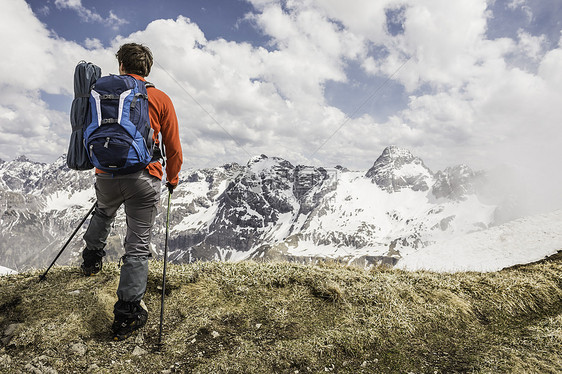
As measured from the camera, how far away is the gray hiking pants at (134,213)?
4961 millimetres

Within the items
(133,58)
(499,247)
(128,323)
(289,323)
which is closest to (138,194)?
(128,323)

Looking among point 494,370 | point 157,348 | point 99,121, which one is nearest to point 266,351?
point 157,348

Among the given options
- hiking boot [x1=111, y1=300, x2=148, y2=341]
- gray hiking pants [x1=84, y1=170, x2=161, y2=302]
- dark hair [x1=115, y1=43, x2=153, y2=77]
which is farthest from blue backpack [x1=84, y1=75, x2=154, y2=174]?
hiking boot [x1=111, y1=300, x2=148, y2=341]

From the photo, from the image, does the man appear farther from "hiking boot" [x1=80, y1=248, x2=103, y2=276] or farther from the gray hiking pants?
"hiking boot" [x1=80, y1=248, x2=103, y2=276]

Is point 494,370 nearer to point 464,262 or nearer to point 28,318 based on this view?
point 28,318

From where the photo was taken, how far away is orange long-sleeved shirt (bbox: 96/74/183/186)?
5.20 meters

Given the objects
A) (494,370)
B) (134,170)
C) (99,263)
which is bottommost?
(494,370)

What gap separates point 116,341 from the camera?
4.64 meters


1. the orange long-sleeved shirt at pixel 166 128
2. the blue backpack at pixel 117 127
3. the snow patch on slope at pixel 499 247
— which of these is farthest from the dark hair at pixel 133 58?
the snow patch on slope at pixel 499 247

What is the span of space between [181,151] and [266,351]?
3997mm

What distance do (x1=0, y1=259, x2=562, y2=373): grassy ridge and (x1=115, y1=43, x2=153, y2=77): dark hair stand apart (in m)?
4.52

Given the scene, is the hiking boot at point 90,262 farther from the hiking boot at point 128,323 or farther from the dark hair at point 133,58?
the dark hair at point 133,58

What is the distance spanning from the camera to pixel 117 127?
181 inches

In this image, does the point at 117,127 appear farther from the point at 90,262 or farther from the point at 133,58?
the point at 90,262
